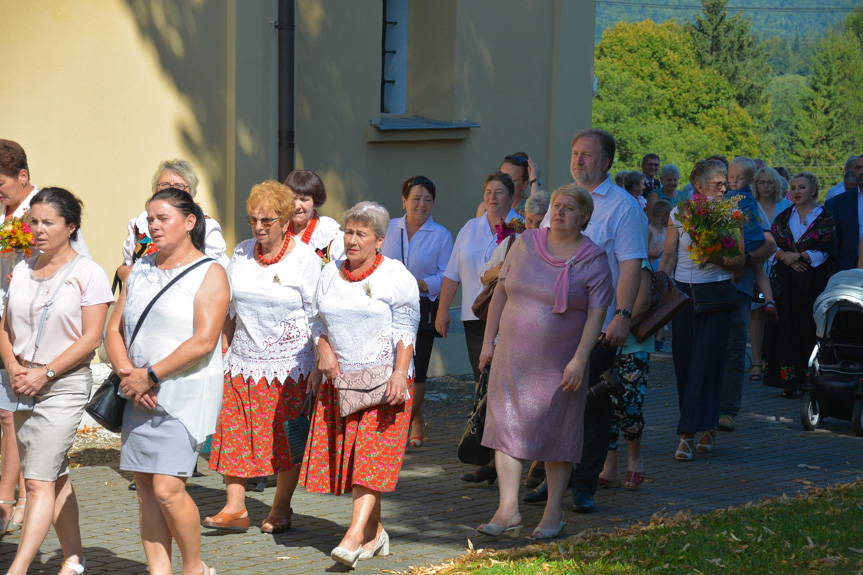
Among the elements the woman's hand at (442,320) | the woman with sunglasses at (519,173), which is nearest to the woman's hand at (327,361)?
the woman's hand at (442,320)

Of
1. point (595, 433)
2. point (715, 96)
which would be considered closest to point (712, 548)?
point (595, 433)

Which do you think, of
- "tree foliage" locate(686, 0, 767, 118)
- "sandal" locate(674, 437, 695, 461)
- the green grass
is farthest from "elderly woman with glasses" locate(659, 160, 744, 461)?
"tree foliage" locate(686, 0, 767, 118)

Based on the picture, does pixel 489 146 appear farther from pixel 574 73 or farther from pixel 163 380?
pixel 163 380

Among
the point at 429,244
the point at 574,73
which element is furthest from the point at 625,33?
the point at 429,244

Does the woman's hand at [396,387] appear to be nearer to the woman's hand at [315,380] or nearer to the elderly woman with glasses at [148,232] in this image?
the woman's hand at [315,380]

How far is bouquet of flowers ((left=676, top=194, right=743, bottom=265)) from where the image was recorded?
9109mm

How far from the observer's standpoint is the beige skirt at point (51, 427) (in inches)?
228

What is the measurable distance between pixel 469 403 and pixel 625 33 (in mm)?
97078

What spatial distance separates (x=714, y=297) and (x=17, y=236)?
17.6 feet

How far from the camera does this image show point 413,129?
13.2 meters

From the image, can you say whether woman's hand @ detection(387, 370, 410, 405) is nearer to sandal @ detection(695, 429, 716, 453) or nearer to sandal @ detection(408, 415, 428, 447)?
sandal @ detection(408, 415, 428, 447)

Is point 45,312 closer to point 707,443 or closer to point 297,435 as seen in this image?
point 297,435

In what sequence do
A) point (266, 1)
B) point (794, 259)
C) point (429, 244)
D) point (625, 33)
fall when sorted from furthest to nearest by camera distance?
1. point (625, 33)
2. point (794, 259)
3. point (266, 1)
4. point (429, 244)

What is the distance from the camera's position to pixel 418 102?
554 inches
